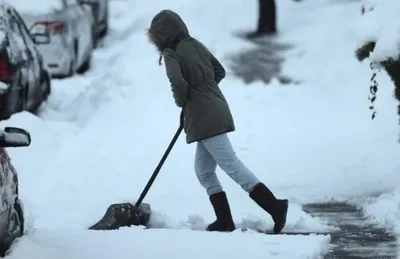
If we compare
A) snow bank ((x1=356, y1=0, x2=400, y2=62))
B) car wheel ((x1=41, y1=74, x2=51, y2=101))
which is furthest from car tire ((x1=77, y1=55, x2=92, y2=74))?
snow bank ((x1=356, y1=0, x2=400, y2=62))

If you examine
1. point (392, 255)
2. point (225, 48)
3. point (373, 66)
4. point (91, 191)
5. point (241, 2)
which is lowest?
point (392, 255)

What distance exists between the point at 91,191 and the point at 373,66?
2727 mm

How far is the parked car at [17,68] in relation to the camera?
10969 mm

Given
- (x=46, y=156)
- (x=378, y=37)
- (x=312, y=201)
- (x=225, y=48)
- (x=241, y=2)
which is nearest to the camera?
(x=378, y=37)

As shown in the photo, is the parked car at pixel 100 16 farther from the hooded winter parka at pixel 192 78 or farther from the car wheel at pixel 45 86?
the hooded winter parka at pixel 192 78

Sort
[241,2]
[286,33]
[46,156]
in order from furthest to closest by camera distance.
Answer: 1. [241,2]
2. [286,33]
3. [46,156]

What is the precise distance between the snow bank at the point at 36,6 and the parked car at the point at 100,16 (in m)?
5.50

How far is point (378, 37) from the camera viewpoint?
806cm

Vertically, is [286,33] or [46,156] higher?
[286,33]

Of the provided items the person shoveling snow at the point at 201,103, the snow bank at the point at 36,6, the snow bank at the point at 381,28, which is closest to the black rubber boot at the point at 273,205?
the person shoveling snow at the point at 201,103

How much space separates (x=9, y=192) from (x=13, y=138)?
15.4 inches

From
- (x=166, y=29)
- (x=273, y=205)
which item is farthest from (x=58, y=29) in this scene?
(x=273, y=205)

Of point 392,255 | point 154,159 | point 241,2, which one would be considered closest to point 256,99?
point 154,159

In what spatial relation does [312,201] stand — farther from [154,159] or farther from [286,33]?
[286,33]
